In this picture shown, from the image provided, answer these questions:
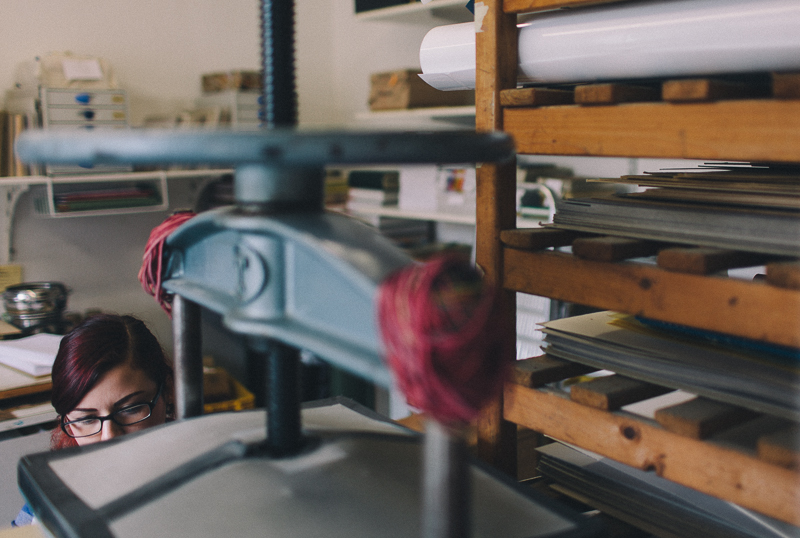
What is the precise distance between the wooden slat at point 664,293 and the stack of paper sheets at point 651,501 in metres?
0.24

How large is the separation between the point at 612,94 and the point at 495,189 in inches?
6.6

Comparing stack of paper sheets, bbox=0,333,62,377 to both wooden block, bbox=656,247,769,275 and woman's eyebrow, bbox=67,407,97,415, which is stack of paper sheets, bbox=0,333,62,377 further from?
wooden block, bbox=656,247,769,275

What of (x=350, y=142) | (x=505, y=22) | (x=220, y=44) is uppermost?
(x=220, y=44)

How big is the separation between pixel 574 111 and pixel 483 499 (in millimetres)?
364

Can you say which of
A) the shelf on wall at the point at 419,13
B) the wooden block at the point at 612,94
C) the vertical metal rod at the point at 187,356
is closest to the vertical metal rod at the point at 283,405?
the vertical metal rod at the point at 187,356

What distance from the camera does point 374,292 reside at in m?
0.38

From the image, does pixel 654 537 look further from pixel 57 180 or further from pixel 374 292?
pixel 57 180

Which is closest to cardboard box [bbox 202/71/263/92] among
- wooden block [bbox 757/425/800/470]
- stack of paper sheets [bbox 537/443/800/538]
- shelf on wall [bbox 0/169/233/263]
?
shelf on wall [bbox 0/169/233/263]

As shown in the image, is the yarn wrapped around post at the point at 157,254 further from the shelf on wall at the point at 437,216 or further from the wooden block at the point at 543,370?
the shelf on wall at the point at 437,216

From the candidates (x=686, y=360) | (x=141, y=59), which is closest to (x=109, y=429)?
(x=686, y=360)

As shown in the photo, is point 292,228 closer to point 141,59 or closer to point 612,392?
point 612,392

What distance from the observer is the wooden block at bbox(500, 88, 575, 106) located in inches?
26.5

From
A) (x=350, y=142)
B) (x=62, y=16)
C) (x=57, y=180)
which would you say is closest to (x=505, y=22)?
(x=350, y=142)

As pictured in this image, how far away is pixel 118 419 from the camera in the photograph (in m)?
1.40
